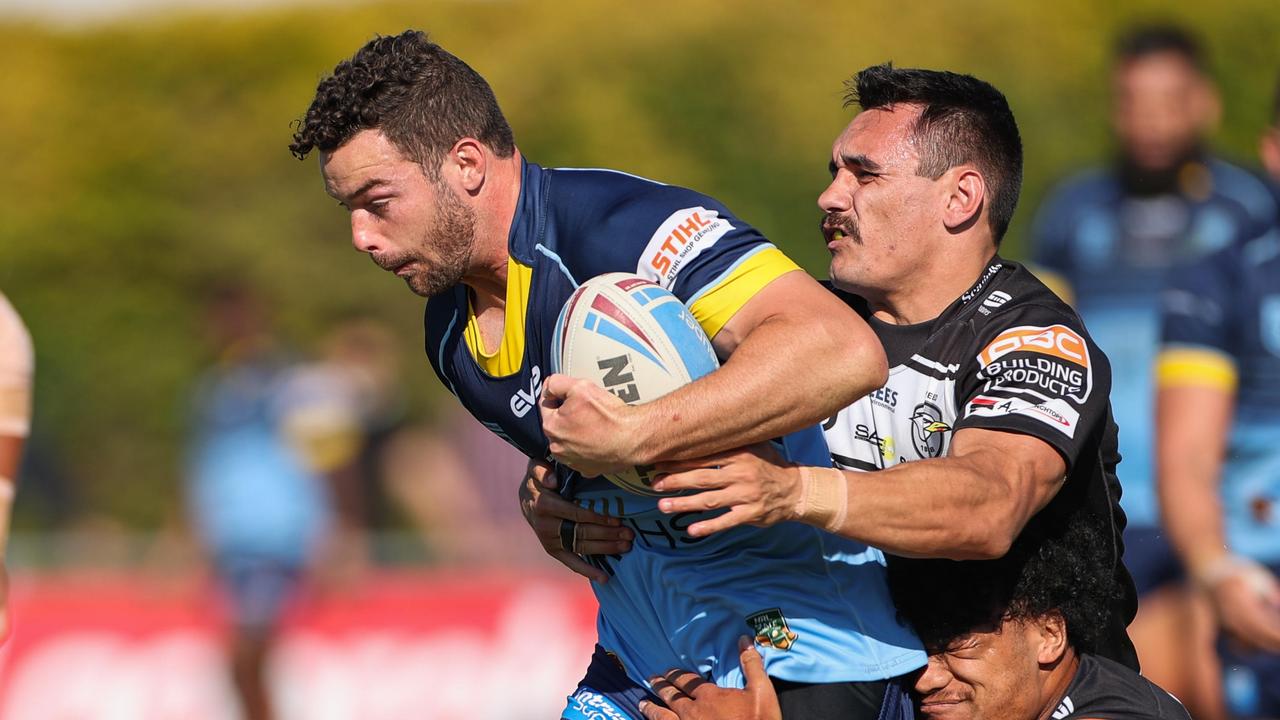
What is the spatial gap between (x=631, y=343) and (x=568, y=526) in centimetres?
96

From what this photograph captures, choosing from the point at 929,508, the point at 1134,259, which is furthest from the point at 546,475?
the point at 1134,259

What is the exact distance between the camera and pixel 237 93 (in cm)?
2003

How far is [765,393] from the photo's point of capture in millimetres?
3389

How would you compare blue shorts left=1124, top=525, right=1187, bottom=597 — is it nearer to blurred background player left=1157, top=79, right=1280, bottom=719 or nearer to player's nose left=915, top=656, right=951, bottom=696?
blurred background player left=1157, top=79, right=1280, bottom=719

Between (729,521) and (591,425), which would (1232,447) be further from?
(591,425)

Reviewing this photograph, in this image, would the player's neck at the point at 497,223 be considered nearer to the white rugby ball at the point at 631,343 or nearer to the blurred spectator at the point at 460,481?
the white rugby ball at the point at 631,343

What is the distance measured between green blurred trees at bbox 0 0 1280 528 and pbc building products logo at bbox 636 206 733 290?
10019 mm

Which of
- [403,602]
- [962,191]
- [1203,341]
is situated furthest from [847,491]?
[403,602]

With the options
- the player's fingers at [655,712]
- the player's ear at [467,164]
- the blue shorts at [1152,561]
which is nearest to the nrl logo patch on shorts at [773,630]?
the player's fingers at [655,712]

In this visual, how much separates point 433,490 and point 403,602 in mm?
2228

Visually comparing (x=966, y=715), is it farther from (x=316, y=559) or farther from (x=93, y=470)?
(x=93, y=470)

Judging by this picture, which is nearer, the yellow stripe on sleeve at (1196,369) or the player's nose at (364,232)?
the player's nose at (364,232)

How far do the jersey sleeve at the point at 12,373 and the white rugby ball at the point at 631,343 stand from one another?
7.82ft

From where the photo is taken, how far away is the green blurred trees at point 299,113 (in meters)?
14.7
